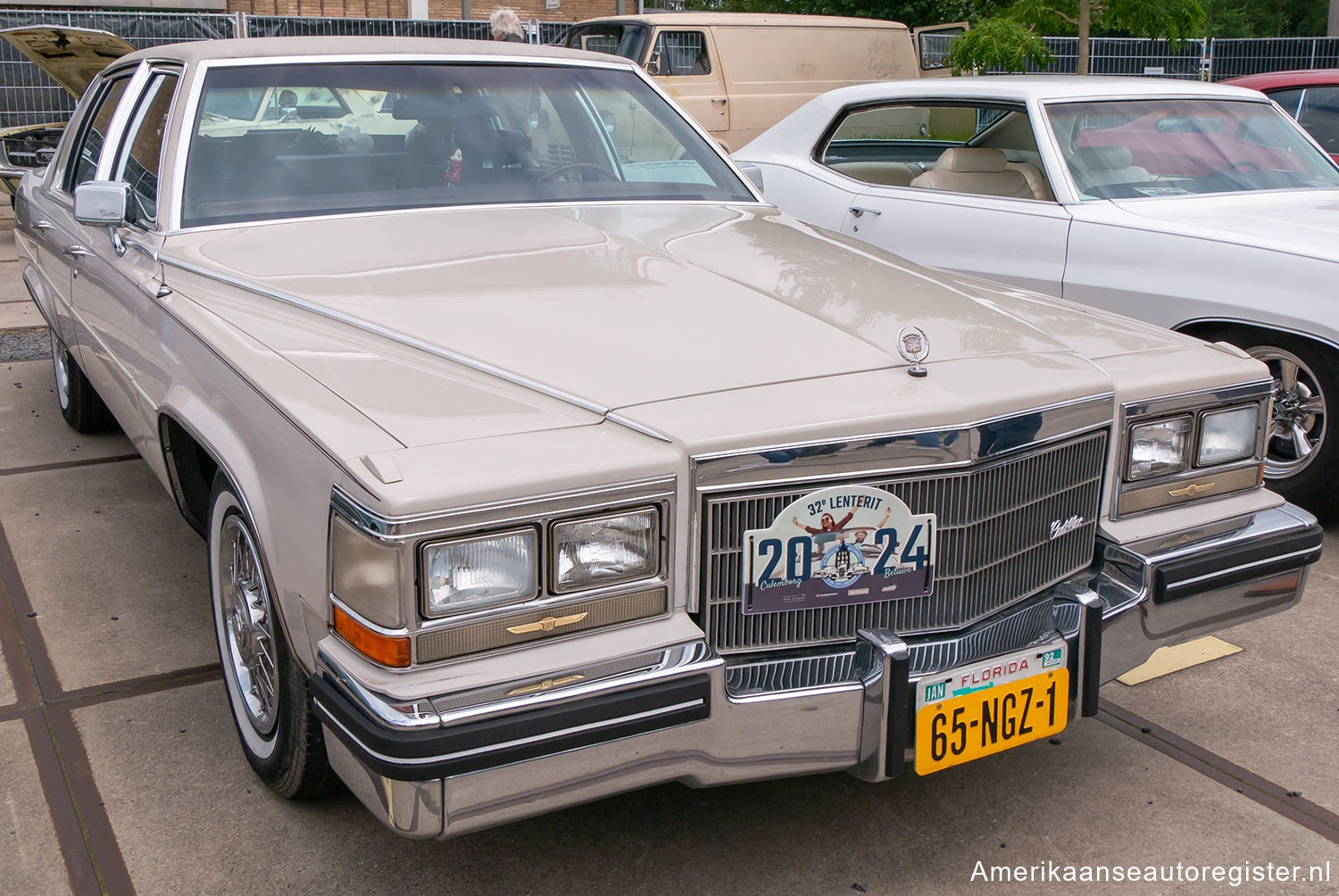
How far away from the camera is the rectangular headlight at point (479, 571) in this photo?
6.21ft

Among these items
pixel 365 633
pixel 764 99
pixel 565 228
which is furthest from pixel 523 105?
pixel 764 99

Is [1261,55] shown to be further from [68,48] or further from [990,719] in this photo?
[990,719]

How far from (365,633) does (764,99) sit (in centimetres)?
1035

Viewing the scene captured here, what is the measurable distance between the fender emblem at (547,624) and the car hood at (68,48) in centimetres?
808

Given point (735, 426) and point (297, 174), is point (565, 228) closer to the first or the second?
point (297, 174)

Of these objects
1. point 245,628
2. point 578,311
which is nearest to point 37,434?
point 245,628

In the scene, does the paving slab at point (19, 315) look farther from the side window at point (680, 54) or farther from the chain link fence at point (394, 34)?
the chain link fence at point (394, 34)

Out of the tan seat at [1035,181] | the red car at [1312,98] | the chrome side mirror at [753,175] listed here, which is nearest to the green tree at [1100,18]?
the red car at [1312,98]

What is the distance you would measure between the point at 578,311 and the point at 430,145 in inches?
46.4

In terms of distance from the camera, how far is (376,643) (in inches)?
75.4

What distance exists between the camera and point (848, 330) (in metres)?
2.50

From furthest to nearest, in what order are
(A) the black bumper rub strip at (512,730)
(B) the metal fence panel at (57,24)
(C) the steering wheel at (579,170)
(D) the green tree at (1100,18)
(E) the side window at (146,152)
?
(B) the metal fence panel at (57,24), (D) the green tree at (1100,18), (C) the steering wheel at (579,170), (E) the side window at (146,152), (A) the black bumper rub strip at (512,730)

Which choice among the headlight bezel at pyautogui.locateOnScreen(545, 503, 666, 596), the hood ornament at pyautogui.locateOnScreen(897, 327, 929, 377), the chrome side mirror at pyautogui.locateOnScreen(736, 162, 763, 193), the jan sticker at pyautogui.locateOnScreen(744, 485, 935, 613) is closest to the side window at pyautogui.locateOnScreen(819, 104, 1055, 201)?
the chrome side mirror at pyautogui.locateOnScreen(736, 162, 763, 193)

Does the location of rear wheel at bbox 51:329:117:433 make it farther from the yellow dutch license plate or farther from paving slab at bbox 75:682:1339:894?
the yellow dutch license plate
